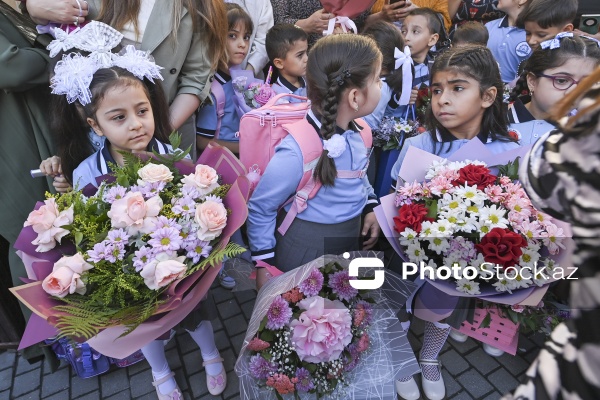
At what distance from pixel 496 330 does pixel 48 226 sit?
2261 mm

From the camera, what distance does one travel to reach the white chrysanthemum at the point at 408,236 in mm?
1683

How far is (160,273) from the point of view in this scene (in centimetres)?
137

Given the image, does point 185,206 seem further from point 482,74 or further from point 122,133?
point 482,74

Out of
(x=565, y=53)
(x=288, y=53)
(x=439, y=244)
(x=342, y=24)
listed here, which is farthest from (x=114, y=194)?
(x=565, y=53)

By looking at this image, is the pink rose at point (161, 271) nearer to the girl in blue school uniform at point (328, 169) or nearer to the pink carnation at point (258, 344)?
the pink carnation at point (258, 344)

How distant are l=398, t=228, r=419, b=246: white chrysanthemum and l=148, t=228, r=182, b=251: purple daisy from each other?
3.18ft

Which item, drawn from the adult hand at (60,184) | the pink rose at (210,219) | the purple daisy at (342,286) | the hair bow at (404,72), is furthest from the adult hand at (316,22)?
the purple daisy at (342,286)

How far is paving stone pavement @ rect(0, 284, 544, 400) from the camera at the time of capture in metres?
2.48

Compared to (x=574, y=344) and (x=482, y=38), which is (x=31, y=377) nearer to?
(x=574, y=344)

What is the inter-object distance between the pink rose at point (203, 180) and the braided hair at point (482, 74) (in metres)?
1.49

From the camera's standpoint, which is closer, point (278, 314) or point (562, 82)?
point (278, 314)

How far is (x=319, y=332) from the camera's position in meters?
1.44

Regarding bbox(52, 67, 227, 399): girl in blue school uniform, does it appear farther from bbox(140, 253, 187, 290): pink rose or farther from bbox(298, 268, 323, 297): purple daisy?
bbox(298, 268, 323, 297): purple daisy

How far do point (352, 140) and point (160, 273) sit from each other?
1.28 meters
